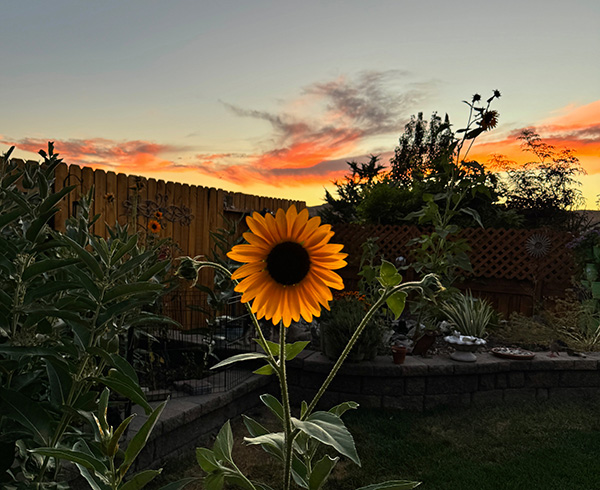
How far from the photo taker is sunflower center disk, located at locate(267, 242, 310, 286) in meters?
0.83

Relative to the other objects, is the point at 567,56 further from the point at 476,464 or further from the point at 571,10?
the point at 476,464

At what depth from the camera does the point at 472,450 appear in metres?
3.33

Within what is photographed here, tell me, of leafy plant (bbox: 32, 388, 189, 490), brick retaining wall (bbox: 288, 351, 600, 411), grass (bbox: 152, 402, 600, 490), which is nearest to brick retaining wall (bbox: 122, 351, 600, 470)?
brick retaining wall (bbox: 288, 351, 600, 411)

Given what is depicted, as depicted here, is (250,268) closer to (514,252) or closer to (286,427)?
(286,427)

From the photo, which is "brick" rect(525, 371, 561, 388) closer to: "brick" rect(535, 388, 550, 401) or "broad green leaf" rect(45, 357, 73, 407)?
"brick" rect(535, 388, 550, 401)

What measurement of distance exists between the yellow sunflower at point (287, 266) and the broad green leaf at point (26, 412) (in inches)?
18.3

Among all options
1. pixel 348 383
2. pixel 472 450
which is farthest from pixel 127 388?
pixel 348 383

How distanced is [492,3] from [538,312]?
4870mm

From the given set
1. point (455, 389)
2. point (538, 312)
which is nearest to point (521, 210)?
point (538, 312)

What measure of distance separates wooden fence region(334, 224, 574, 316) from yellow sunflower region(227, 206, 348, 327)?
7.09 meters

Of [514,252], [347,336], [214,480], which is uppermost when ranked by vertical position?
[514,252]

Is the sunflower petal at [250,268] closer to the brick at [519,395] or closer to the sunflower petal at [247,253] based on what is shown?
the sunflower petal at [247,253]

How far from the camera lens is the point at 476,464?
311 centimetres

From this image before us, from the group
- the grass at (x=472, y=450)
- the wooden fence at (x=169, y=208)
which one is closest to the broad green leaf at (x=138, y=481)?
the grass at (x=472, y=450)
